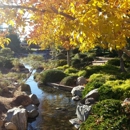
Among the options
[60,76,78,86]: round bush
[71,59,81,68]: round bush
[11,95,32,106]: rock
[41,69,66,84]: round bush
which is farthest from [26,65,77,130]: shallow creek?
[71,59,81,68]: round bush

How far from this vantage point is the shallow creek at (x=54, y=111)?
830 cm

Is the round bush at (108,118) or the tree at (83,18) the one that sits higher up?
the tree at (83,18)

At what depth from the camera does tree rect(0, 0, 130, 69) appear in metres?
3.16

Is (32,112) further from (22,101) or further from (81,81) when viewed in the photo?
(81,81)

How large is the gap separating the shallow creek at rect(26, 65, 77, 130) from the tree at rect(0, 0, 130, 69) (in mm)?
4825

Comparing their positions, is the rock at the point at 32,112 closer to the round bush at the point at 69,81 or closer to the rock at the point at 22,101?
the rock at the point at 22,101

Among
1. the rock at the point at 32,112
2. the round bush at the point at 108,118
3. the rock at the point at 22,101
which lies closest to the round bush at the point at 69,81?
the rock at the point at 22,101

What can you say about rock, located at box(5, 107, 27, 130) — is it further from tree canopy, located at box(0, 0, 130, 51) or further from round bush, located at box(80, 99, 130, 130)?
tree canopy, located at box(0, 0, 130, 51)

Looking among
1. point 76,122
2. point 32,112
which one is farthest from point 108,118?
point 32,112

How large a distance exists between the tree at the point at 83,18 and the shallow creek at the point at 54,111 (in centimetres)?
482

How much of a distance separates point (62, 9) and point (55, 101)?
8.06 m

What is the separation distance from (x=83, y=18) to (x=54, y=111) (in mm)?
7184

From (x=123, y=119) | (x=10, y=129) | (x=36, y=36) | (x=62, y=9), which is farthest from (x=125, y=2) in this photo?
(x=10, y=129)

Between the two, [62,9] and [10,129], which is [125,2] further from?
[10,129]
